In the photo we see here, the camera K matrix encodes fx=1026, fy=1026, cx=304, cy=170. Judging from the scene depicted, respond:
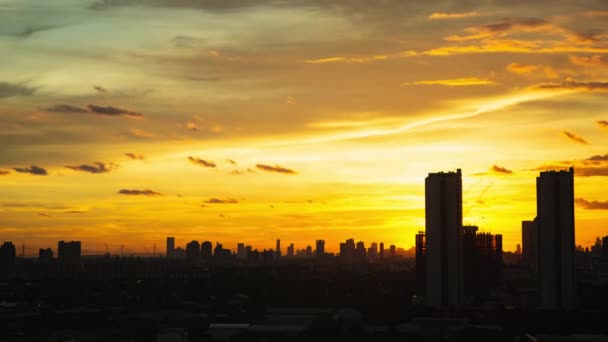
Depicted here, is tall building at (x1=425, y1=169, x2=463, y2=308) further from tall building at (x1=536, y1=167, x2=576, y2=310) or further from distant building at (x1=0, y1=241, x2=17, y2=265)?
distant building at (x1=0, y1=241, x2=17, y2=265)

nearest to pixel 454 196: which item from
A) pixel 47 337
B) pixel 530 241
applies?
pixel 47 337

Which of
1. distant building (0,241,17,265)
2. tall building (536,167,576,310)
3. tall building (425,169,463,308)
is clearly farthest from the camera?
distant building (0,241,17,265)

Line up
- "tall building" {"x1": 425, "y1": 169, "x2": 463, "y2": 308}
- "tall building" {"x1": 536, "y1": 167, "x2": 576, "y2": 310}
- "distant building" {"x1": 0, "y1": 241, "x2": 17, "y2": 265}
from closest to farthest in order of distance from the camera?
"tall building" {"x1": 536, "y1": 167, "x2": 576, "y2": 310} < "tall building" {"x1": 425, "y1": 169, "x2": 463, "y2": 308} < "distant building" {"x1": 0, "y1": 241, "x2": 17, "y2": 265}

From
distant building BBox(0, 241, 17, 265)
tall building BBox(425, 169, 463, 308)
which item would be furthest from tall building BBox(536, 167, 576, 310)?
distant building BBox(0, 241, 17, 265)

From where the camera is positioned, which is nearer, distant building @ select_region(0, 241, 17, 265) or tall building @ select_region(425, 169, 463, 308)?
tall building @ select_region(425, 169, 463, 308)

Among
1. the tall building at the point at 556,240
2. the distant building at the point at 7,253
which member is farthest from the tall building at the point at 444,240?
the distant building at the point at 7,253

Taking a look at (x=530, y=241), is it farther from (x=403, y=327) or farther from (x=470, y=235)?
(x=403, y=327)

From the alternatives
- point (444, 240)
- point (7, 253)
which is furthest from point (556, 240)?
point (7, 253)
